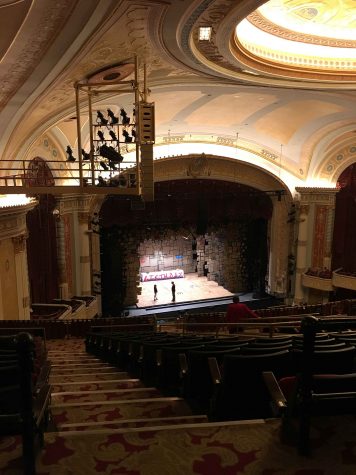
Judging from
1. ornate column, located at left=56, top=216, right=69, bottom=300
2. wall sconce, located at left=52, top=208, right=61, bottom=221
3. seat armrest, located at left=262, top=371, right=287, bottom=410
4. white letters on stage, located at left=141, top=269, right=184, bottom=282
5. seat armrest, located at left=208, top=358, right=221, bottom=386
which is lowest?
white letters on stage, located at left=141, top=269, right=184, bottom=282

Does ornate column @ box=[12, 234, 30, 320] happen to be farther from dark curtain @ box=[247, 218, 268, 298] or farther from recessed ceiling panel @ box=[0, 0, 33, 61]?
dark curtain @ box=[247, 218, 268, 298]

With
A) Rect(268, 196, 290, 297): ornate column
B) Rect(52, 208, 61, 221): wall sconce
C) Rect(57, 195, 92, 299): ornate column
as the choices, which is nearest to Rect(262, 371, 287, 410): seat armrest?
Rect(52, 208, 61, 221): wall sconce

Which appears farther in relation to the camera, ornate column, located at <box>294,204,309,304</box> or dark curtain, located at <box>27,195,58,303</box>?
ornate column, located at <box>294,204,309,304</box>

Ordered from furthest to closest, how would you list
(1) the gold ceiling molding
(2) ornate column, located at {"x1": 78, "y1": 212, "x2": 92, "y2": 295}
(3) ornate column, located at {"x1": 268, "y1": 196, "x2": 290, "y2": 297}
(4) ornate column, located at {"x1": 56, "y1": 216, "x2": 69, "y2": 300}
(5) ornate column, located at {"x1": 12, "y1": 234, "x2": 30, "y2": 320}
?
(3) ornate column, located at {"x1": 268, "y1": 196, "x2": 290, "y2": 297}, (2) ornate column, located at {"x1": 78, "y1": 212, "x2": 92, "y2": 295}, (4) ornate column, located at {"x1": 56, "y1": 216, "x2": 69, "y2": 300}, (5) ornate column, located at {"x1": 12, "y1": 234, "x2": 30, "y2": 320}, (1) the gold ceiling molding

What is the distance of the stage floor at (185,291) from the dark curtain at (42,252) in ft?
16.3

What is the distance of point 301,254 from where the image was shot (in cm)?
1669

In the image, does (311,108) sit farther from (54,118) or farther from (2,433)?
(2,433)

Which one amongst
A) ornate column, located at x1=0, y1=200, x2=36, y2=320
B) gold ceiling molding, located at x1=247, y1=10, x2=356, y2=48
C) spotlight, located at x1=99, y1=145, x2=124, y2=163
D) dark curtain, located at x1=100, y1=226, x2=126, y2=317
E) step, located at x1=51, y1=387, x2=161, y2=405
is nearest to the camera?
step, located at x1=51, y1=387, x2=161, y2=405

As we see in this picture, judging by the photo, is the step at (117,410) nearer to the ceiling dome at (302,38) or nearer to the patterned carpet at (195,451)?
the patterned carpet at (195,451)

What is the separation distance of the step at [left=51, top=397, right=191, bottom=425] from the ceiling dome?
644 centimetres

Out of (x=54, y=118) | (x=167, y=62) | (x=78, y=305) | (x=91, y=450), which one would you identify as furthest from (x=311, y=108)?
(x=91, y=450)

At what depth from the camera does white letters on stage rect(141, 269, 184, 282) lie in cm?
1938

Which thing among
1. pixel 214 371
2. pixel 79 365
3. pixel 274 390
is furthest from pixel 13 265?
pixel 274 390

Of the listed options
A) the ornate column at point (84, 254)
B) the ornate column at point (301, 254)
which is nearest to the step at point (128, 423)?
the ornate column at point (84, 254)
